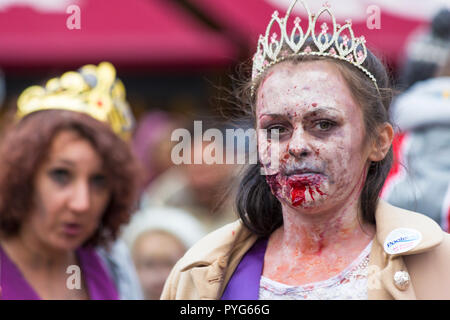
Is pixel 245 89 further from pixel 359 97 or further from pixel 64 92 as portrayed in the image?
pixel 64 92

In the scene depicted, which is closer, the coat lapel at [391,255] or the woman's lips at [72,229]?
the coat lapel at [391,255]

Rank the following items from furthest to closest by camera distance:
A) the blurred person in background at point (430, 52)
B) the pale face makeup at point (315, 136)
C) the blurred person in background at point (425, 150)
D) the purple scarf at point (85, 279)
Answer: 1. the blurred person in background at point (430, 52)
2. the purple scarf at point (85, 279)
3. the blurred person in background at point (425, 150)
4. the pale face makeup at point (315, 136)

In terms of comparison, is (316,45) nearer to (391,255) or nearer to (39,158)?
(391,255)

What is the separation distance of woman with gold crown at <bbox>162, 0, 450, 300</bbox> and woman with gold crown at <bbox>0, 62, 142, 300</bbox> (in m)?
1.26

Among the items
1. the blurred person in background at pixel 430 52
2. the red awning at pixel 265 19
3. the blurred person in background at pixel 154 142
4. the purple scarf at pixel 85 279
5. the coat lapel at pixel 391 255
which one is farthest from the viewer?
the red awning at pixel 265 19

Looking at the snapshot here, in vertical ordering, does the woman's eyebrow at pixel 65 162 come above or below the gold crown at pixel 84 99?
below

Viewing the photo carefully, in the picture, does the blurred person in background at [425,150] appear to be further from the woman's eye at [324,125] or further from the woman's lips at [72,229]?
the woman's lips at [72,229]

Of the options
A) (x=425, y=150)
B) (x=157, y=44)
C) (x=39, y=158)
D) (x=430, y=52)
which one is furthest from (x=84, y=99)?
(x=157, y=44)

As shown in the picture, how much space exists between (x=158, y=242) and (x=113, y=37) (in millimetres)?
4516

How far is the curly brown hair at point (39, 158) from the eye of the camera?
146 inches

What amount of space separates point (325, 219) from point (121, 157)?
1.68 m

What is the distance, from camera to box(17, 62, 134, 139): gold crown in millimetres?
3971

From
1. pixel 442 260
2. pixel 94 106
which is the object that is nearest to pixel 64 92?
pixel 94 106

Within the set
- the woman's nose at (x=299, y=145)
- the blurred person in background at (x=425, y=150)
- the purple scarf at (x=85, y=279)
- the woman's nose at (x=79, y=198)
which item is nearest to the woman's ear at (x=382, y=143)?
the woman's nose at (x=299, y=145)
